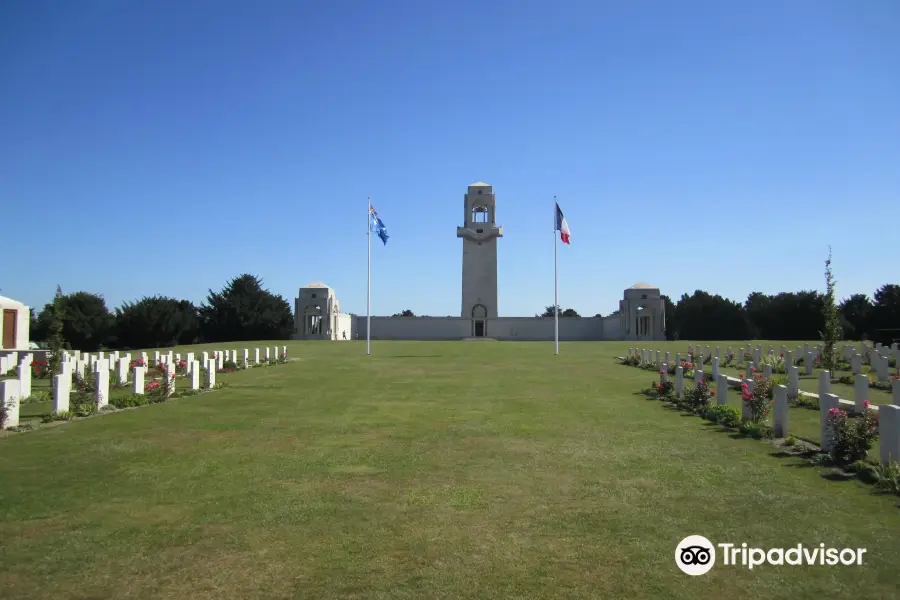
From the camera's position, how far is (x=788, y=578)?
435cm

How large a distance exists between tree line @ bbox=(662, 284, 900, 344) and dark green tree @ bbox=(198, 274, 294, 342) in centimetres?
3386

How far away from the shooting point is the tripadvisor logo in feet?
15.0

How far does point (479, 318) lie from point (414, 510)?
50.7 metres

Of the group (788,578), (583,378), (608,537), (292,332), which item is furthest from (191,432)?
(292,332)

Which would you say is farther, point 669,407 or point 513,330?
point 513,330

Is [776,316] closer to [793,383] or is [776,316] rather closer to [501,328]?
[501,328]

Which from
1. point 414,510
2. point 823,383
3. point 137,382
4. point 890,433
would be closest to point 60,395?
point 137,382

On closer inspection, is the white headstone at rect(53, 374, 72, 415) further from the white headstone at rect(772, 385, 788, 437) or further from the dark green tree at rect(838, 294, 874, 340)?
the dark green tree at rect(838, 294, 874, 340)

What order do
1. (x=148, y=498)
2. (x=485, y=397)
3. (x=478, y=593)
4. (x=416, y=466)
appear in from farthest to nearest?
(x=485, y=397)
(x=416, y=466)
(x=148, y=498)
(x=478, y=593)

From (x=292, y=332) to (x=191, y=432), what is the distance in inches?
1888

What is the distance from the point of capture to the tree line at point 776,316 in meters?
52.4

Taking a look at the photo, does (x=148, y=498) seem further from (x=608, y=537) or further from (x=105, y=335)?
(x=105, y=335)

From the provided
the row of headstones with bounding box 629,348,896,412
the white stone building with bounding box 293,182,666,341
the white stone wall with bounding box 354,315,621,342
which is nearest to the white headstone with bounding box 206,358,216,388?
the row of headstones with bounding box 629,348,896,412

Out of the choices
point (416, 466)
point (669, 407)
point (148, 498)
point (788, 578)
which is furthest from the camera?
point (669, 407)
